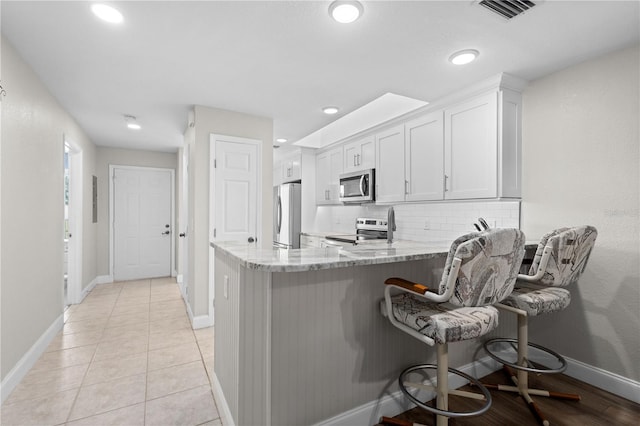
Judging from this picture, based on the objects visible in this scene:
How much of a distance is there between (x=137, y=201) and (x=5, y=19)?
415 cm

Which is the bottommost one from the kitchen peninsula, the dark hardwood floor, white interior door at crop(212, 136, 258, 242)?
the dark hardwood floor

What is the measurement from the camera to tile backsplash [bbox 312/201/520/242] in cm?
284

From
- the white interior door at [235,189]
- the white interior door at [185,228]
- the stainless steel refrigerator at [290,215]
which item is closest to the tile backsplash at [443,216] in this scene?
the stainless steel refrigerator at [290,215]

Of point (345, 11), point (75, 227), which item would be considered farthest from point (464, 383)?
point (75, 227)

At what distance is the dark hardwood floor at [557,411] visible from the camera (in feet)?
5.98

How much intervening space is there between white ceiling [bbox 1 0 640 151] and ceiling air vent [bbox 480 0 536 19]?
50mm

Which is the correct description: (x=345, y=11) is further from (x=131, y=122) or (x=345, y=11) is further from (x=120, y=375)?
(x=131, y=122)

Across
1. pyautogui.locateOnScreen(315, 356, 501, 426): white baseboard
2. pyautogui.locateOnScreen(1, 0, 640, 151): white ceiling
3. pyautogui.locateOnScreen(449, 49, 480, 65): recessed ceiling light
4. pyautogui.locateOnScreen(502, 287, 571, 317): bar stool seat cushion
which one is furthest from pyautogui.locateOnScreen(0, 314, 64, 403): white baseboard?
pyautogui.locateOnScreen(449, 49, 480, 65): recessed ceiling light

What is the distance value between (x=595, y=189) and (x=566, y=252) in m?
0.80

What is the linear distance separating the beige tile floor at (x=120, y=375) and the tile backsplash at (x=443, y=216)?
8.32 ft

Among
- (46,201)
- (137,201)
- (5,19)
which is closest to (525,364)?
(5,19)

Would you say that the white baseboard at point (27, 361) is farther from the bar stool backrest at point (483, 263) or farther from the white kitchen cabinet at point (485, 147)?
the white kitchen cabinet at point (485, 147)

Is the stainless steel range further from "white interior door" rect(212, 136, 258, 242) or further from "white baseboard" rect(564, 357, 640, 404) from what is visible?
"white baseboard" rect(564, 357, 640, 404)

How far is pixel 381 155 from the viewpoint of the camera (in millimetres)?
3777
